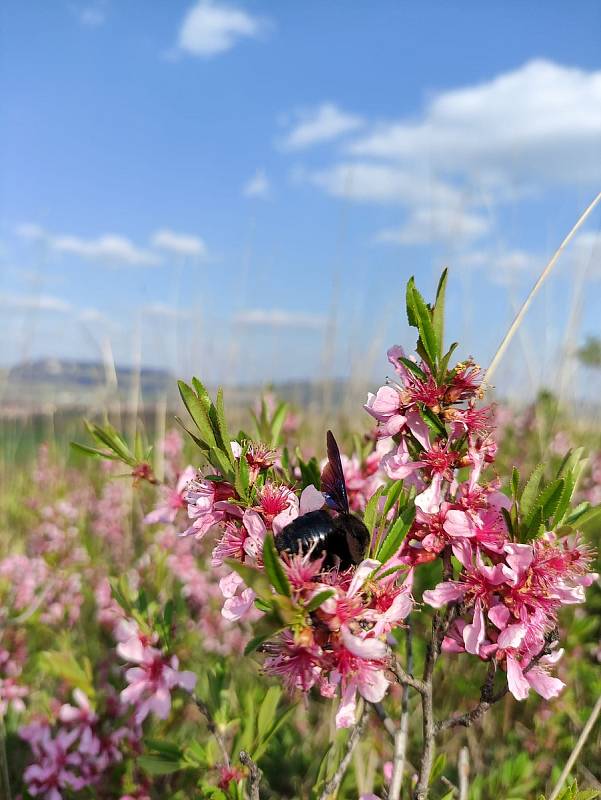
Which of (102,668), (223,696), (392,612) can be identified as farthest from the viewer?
(102,668)

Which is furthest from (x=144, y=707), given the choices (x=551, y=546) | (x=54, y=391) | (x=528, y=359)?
(x=54, y=391)

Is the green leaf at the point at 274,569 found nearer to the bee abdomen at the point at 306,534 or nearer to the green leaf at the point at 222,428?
the bee abdomen at the point at 306,534

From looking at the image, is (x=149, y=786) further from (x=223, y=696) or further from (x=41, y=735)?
(x=223, y=696)

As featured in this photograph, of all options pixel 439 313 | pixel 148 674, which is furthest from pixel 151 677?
pixel 439 313

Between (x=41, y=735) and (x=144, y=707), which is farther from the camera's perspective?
(x=41, y=735)

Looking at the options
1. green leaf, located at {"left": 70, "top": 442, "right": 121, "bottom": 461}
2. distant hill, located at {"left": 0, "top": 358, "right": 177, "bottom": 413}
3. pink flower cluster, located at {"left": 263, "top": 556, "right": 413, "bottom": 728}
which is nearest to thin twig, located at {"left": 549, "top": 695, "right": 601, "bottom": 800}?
pink flower cluster, located at {"left": 263, "top": 556, "right": 413, "bottom": 728}

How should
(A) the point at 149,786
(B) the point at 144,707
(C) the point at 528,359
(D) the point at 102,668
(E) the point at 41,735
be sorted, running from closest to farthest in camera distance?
(B) the point at 144,707, (A) the point at 149,786, (E) the point at 41,735, (D) the point at 102,668, (C) the point at 528,359

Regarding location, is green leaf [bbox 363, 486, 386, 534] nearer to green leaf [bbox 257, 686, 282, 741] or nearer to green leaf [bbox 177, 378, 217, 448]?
green leaf [bbox 177, 378, 217, 448]

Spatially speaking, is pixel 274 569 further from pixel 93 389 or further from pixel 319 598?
pixel 93 389

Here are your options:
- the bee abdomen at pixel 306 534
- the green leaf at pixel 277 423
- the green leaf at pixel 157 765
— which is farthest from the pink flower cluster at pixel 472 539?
the green leaf at pixel 157 765
